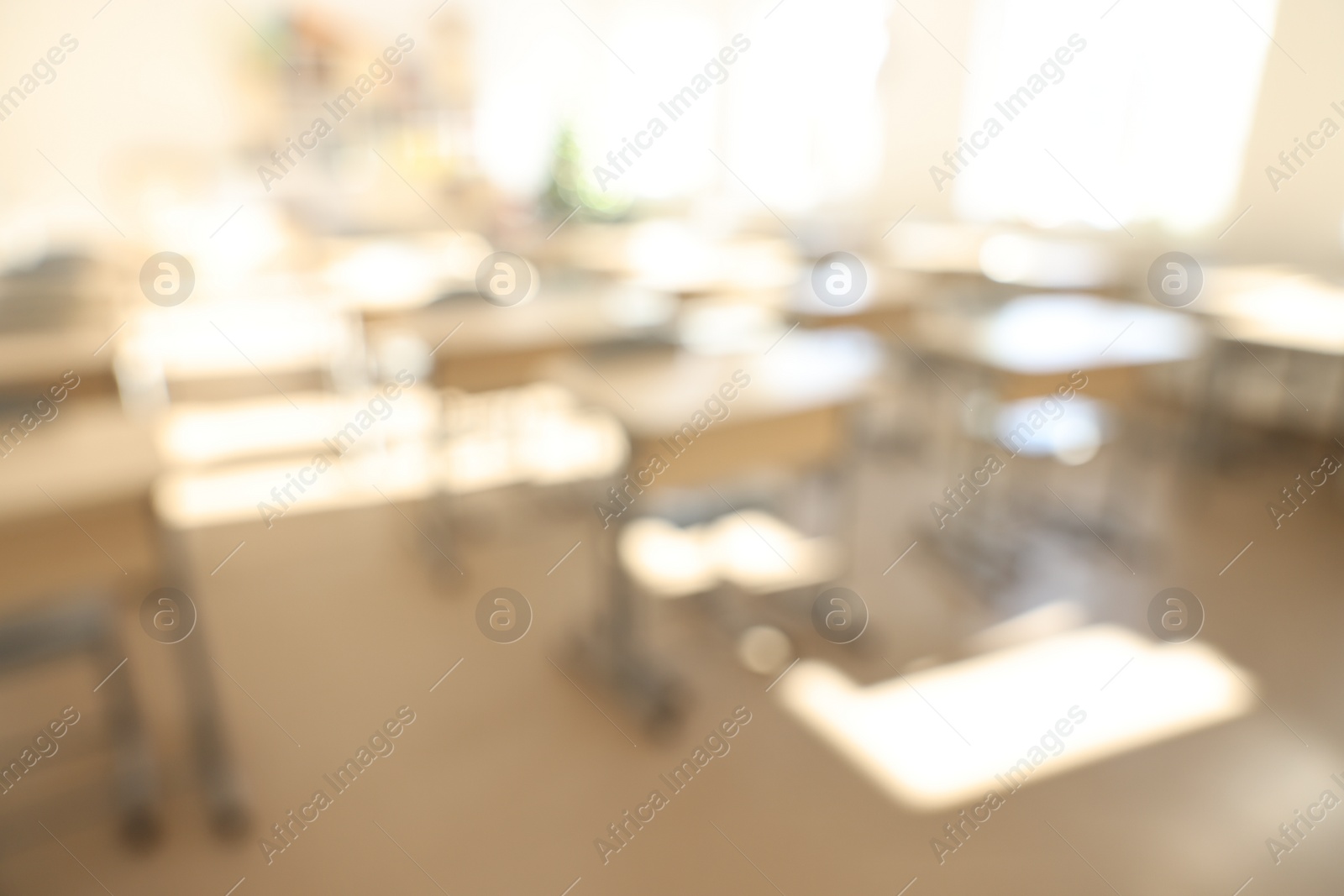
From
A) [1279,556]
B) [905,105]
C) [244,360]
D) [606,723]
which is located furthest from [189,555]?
[905,105]

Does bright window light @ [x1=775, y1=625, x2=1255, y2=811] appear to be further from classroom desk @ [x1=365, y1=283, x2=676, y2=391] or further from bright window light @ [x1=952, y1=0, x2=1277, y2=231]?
bright window light @ [x1=952, y1=0, x2=1277, y2=231]

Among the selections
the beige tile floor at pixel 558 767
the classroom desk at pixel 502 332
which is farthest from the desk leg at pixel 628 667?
the classroom desk at pixel 502 332

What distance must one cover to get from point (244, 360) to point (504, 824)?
16.4ft

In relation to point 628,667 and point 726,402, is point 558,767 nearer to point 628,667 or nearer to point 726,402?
point 628,667

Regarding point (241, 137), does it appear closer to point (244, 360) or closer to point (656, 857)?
point (244, 360)

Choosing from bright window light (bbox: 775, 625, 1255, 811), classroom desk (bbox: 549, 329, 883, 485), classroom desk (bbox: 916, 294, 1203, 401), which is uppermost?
classroom desk (bbox: 549, 329, 883, 485)

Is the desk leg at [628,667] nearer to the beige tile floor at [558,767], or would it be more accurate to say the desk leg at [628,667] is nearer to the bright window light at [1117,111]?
the beige tile floor at [558,767]

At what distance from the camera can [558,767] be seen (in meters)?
2.19

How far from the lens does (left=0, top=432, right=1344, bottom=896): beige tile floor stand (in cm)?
187

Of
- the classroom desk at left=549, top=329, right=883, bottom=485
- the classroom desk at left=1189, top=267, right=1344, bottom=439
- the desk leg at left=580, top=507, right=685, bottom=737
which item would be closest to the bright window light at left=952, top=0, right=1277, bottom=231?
the classroom desk at left=1189, top=267, right=1344, bottom=439

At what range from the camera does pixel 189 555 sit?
3.22 meters

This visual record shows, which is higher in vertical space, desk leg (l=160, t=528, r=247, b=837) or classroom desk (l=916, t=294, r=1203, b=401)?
desk leg (l=160, t=528, r=247, b=837)

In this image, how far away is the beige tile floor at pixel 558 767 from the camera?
1869 mm

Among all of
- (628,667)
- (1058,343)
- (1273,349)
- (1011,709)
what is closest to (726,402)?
(628,667)
